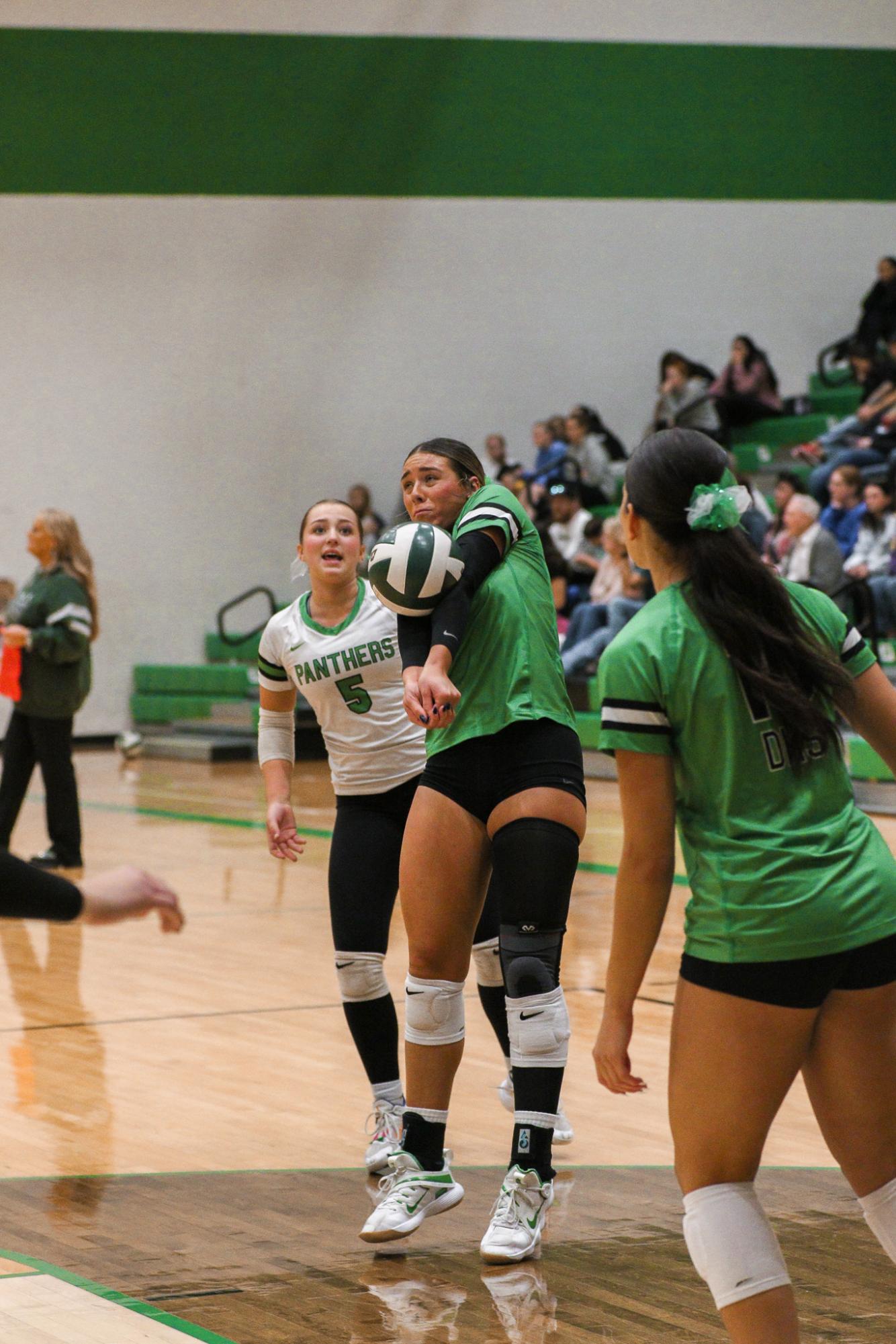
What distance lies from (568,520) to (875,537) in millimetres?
2931

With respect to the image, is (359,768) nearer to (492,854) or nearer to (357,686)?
(357,686)

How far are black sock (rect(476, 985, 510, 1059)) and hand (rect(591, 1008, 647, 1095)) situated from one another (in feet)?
5.73

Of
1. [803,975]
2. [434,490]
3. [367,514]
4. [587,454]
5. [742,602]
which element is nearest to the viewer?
[803,975]

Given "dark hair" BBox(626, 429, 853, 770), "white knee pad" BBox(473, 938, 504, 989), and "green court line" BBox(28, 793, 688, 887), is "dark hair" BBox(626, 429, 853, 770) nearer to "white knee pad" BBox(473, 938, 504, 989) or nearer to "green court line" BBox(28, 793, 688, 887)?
"white knee pad" BBox(473, 938, 504, 989)

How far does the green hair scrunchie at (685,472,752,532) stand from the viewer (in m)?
2.56

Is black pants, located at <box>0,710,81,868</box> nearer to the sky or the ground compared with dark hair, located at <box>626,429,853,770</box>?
nearer to the ground

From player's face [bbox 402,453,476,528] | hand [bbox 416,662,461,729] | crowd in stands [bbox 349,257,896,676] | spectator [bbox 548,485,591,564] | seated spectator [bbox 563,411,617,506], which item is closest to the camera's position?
hand [bbox 416,662,461,729]

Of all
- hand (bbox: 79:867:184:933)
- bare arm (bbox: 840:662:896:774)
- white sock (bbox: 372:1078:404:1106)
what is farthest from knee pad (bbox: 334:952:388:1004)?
bare arm (bbox: 840:662:896:774)

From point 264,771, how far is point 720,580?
2177 millimetres

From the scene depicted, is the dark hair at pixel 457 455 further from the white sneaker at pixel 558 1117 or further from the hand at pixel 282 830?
the white sneaker at pixel 558 1117

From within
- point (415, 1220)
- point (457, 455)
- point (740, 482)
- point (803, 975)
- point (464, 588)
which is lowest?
point (415, 1220)

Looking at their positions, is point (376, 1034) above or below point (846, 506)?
below

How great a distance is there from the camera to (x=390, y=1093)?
428 cm

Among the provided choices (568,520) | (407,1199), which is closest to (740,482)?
(568,520)
